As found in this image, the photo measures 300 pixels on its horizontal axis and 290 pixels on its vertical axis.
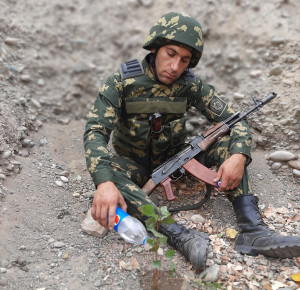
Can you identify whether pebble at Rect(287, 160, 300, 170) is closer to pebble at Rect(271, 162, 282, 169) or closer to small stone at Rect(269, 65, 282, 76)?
pebble at Rect(271, 162, 282, 169)

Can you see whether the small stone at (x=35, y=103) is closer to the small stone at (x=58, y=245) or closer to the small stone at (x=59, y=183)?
the small stone at (x=59, y=183)

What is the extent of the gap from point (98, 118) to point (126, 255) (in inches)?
42.2

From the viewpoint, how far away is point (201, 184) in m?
3.65

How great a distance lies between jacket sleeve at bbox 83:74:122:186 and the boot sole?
113 cm

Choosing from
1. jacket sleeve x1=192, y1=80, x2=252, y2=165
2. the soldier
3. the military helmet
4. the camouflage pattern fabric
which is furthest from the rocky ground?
the military helmet

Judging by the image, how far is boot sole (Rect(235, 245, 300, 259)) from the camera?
2639mm

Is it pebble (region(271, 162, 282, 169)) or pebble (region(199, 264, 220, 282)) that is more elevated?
pebble (region(271, 162, 282, 169))

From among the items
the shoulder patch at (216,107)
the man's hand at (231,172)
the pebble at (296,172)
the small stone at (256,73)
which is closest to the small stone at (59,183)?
the man's hand at (231,172)

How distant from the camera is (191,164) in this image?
3.30m

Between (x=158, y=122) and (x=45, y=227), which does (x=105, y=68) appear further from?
(x=45, y=227)

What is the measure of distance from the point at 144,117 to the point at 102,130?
45cm

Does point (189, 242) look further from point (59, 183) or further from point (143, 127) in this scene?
point (59, 183)

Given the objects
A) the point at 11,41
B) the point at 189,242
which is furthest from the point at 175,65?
the point at 11,41

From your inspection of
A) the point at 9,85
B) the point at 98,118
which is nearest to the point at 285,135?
the point at 98,118
